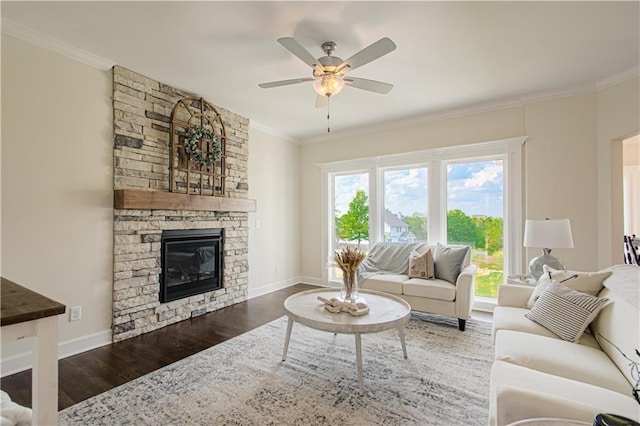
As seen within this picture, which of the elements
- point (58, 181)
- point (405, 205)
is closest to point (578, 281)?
point (405, 205)

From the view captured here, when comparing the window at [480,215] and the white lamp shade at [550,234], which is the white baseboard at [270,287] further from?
the white lamp shade at [550,234]

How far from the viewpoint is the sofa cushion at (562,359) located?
1473mm

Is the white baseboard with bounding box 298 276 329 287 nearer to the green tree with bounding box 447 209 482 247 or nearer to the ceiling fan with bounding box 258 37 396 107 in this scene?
the green tree with bounding box 447 209 482 247

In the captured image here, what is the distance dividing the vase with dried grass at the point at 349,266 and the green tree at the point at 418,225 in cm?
228

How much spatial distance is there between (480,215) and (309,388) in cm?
326

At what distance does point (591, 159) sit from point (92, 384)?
17.2ft

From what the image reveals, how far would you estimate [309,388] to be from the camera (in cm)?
213

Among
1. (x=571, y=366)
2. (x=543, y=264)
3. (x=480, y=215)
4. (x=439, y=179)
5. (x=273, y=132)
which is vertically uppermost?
(x=273, y=132)

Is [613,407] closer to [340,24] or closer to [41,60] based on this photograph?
[340,24]

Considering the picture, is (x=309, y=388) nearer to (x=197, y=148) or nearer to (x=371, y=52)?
(x=371, y=52)

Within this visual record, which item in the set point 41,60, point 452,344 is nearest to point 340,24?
point 41,60

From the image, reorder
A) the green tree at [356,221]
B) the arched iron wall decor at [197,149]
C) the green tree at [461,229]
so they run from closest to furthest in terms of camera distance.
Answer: the arched iron wall decor at [197,149]
the green tree at [461,229]
the green tree at [356,221]

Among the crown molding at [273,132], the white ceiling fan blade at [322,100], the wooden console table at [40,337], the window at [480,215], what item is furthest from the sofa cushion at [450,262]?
the wooden console table at [40,337]

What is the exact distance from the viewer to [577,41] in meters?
2.49
